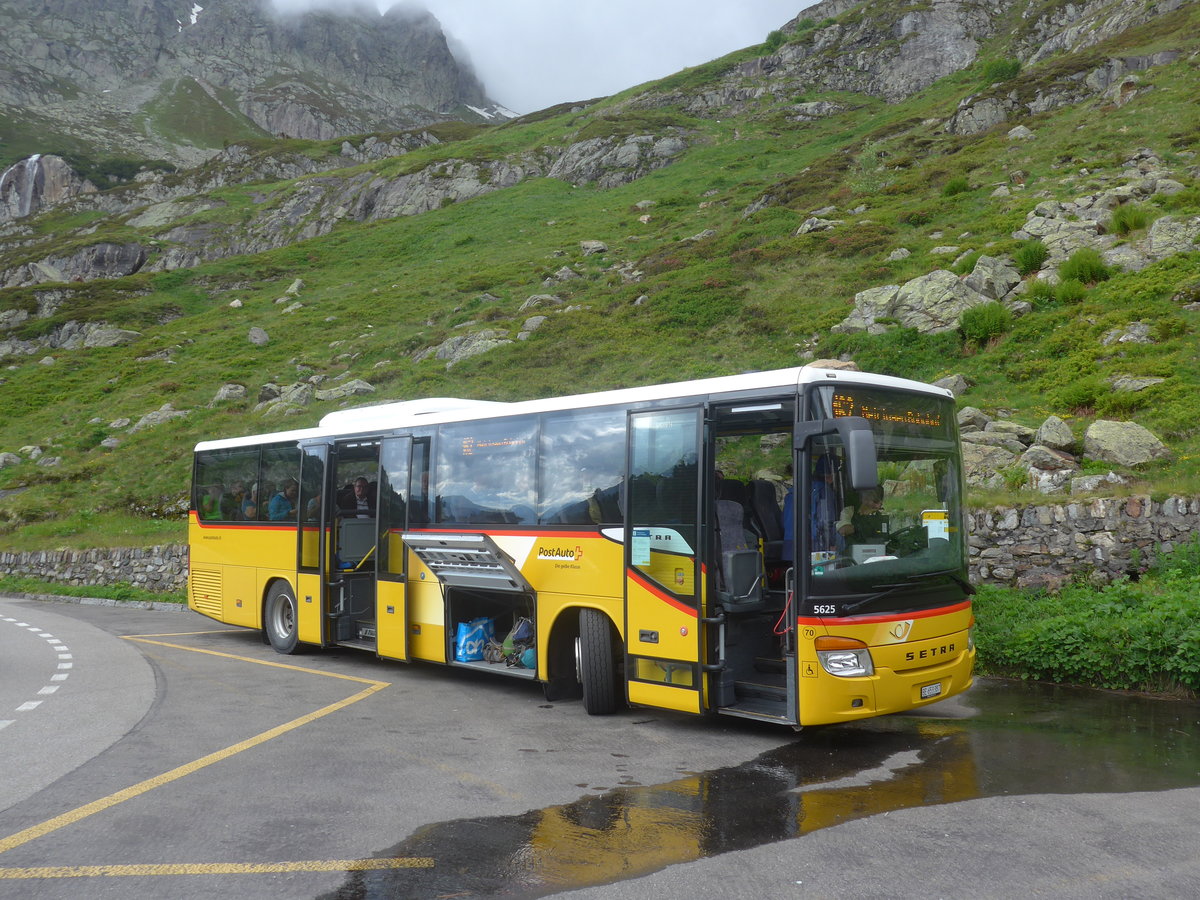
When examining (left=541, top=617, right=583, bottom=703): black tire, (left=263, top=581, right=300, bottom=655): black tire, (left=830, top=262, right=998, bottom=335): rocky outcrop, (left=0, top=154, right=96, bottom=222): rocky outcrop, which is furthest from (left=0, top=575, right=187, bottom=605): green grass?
(left=0, top=154, right=96, bottom=222): rocky outcrop

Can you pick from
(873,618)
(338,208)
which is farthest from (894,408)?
(338,208)

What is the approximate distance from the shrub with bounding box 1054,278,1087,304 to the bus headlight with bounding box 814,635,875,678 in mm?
16531

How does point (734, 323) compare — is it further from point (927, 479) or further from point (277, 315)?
point (277, 315)

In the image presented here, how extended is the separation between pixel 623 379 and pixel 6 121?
164664 millimetres

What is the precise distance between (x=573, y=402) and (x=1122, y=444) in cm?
866

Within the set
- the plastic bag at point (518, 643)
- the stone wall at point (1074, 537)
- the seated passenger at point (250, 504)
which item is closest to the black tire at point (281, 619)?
the seated passenger at point (250, 504)

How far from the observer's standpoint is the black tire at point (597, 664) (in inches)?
350

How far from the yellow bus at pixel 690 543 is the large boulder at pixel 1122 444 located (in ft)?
19.8

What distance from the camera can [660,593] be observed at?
26.9 ft

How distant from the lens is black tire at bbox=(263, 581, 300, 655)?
13680 mm

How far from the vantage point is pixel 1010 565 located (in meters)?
11.7

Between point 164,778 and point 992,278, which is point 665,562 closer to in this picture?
point 164,778

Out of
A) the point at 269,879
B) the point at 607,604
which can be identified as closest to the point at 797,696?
the point at 607,604

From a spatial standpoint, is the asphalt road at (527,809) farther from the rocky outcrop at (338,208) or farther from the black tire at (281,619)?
the rocky outcrop at (338,208)
